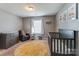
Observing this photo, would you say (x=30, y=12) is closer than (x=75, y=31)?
No

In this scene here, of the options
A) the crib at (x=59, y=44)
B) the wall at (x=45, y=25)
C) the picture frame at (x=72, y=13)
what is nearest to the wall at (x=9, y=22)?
the wall at (x=45, y=25)

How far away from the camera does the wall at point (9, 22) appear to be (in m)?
2.27

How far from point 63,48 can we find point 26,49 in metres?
0.81

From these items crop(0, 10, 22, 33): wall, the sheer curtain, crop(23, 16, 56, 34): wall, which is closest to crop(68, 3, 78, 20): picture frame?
crop(23, 16, 56, 34): wall

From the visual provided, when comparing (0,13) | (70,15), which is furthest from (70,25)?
(0,13)

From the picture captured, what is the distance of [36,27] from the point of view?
90.0 inches

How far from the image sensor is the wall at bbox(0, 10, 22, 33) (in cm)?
227

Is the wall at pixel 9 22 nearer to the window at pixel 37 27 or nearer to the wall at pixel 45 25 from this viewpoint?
the wall at pixel 45 25

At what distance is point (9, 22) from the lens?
7.75 ft

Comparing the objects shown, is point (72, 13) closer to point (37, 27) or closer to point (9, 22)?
point (37, 27)

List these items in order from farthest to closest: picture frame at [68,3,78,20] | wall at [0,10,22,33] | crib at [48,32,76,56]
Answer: wall at [0,10,22,33], crib at [48,32,76,56], picture frame at [68,3,78,20]

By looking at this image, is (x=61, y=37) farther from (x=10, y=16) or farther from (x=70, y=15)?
(x=10, y=16)

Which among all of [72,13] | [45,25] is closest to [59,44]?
[45,25]

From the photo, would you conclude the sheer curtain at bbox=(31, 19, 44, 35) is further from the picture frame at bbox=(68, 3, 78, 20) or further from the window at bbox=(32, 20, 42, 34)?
the picture frame at bbox=(68, 3, 78, 20)
